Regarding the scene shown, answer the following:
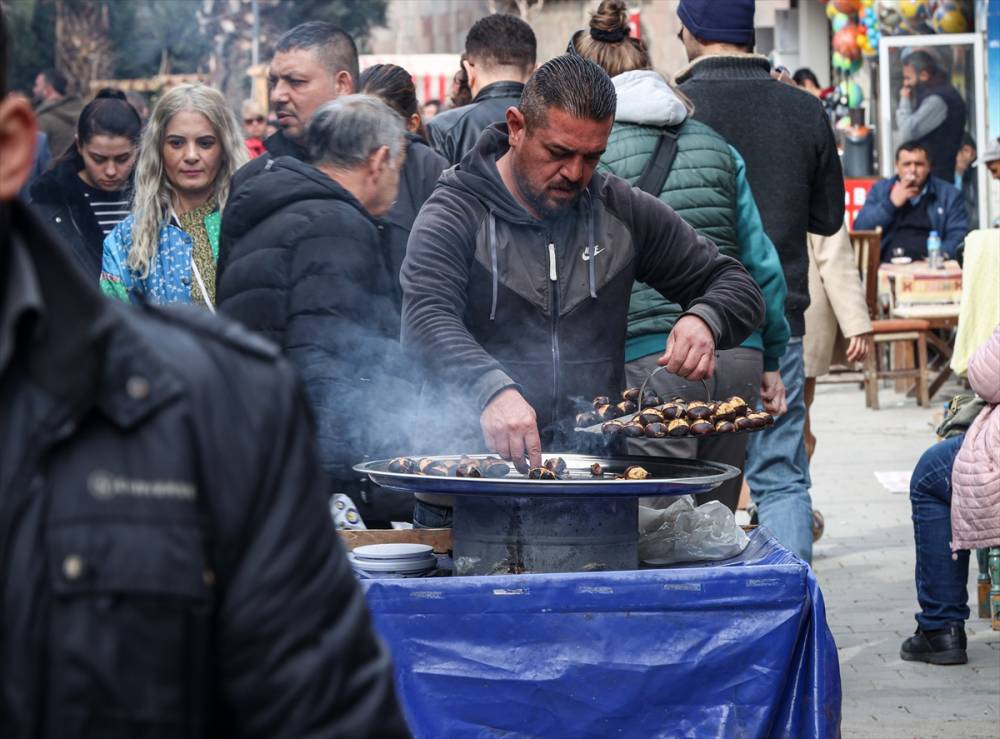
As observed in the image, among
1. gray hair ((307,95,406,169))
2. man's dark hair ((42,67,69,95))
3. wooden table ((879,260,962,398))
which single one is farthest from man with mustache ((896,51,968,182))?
gray hair ((307,95,406,169))

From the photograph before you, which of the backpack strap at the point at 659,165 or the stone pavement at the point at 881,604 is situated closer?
the backpack strap at the point at 659,165

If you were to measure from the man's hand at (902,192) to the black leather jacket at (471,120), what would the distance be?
26.5 feet

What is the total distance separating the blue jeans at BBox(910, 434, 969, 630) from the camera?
6398 mm

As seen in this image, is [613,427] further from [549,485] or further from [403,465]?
[403,465]

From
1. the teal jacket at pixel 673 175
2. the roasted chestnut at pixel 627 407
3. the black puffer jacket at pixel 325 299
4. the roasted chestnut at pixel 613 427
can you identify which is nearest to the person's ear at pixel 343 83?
the teal jacket at pixel 673 175

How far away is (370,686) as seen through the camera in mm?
1828

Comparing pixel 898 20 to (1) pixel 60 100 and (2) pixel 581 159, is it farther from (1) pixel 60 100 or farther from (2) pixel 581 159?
(2) pixel 581 159

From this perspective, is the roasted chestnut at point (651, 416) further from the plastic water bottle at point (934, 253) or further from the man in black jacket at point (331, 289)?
the plastic water bottle at point (934, 253)

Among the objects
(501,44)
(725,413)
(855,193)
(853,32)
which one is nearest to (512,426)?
(725,413)

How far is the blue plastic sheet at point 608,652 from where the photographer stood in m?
4.01

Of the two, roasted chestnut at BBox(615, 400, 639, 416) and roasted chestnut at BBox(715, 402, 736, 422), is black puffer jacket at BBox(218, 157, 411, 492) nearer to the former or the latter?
roasted chestnut at BBox(615, 400, 639, 416)

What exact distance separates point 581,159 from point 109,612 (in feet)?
9.98

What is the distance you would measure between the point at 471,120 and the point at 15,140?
507 cm

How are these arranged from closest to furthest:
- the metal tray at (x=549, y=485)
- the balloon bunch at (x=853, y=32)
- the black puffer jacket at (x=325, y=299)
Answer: the metal tray at (x=549, y=485) → the black puffer jacket at (x=325, y=299) → the balloon bunch at (x=853, y=32)
